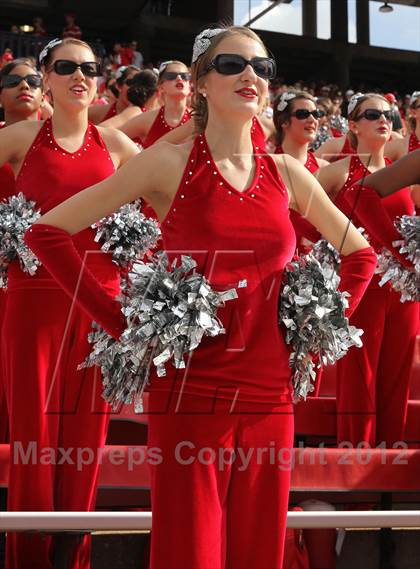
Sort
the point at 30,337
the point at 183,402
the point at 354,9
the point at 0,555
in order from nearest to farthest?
the point at 183,402 → the point at 30,337 → the point at 0,555 → the point at 354,9

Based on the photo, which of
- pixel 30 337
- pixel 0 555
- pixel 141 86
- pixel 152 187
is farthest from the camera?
pixel 141 86

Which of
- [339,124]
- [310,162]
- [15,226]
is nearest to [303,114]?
[310,162]

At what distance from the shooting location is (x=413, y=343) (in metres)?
4.20

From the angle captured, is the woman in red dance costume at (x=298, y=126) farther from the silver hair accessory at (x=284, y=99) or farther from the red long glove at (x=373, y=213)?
the red long glove at (x=373, y=213)

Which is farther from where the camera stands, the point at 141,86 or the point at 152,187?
the point at 141,86

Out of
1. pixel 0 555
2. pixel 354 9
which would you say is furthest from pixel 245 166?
pixel 354 9

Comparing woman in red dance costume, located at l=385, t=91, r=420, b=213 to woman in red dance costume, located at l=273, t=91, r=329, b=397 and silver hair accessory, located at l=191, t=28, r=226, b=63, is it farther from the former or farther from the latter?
silver hair accessory, located at l=191, t=28, r=226, b=63

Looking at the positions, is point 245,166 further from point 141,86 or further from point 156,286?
point 141,86

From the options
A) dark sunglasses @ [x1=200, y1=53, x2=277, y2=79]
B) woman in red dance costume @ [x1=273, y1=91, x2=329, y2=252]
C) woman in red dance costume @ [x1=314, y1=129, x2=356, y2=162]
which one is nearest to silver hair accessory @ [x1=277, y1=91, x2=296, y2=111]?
woman in red dance costume @ [x1=273, y1=91, x2=329, y2=252]

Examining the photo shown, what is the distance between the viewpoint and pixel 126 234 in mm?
3225

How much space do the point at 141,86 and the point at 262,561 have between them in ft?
13.8

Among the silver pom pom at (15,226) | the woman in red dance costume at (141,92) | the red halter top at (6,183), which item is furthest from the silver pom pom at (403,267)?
the woman in red dance costume at (141,92)

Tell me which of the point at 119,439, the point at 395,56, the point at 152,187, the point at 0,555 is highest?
the point at 395,56

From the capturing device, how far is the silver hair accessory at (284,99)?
506 centimetres
